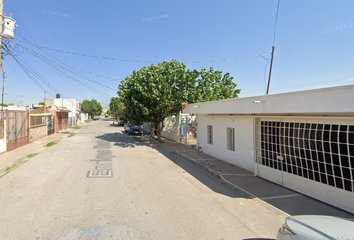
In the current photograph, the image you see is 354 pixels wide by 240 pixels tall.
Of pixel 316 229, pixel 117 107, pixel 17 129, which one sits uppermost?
pixel 117 107

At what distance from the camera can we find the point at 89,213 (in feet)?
14.2

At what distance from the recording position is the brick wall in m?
15.6

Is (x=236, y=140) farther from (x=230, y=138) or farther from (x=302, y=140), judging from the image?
(x=302, y=140)

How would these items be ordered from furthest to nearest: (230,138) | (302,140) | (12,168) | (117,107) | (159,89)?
(117,107)
(159,89)
(230,138)
(12,168)
(302,140)

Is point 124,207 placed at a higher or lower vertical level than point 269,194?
higher

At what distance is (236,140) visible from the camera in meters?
8.94

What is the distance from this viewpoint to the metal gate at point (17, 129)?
11438 millimetres

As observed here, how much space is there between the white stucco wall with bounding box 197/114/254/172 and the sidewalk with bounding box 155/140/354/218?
0.48 m

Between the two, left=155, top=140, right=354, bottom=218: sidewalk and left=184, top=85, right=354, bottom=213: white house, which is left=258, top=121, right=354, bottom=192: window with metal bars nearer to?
left=184, top=85, right=354, bottom=213: white house

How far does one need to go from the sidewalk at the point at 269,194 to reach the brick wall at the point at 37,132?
14402 millimetres

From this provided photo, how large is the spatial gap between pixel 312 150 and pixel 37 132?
64.8 feet

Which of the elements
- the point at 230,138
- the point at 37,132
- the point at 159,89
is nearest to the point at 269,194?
the point at 230,138

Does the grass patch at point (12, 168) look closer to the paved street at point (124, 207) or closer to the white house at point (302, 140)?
the paved street at point (124, 207)

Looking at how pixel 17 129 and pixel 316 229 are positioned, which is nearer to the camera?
pixel 316 229
